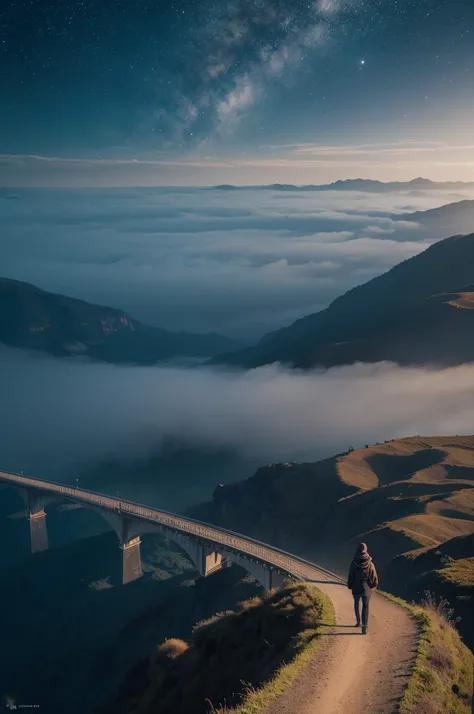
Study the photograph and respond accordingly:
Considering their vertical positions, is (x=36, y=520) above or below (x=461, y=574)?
below

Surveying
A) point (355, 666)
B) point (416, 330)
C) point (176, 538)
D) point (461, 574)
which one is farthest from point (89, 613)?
point (416, 330)

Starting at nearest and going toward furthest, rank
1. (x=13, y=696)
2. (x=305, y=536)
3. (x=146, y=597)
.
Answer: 1. (x=13, y=696)
2. (x=305, y=536)
3. (x=146, y=597)

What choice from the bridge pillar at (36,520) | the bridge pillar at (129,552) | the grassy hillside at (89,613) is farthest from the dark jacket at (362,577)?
the bridge pillar at (36,520)

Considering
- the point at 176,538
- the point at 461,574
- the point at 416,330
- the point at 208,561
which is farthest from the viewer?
the point at 416,330

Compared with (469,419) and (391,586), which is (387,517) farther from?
(469,419)

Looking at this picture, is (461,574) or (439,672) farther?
(461,574)

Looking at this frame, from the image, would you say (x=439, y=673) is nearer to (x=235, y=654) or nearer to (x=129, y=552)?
(x=235, y=654)

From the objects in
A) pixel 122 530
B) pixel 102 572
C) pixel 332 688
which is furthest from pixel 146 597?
pixel 332 688

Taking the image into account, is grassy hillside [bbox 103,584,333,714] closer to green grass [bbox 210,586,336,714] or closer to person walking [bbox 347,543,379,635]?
green grass [bbox 210,586,336,714]
